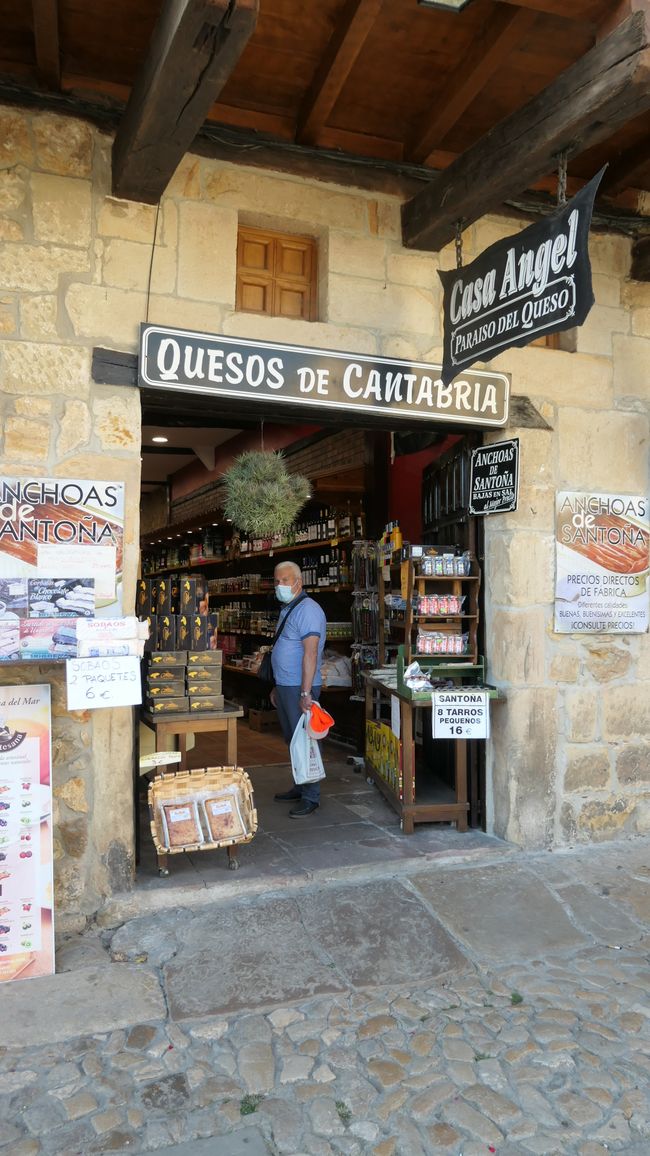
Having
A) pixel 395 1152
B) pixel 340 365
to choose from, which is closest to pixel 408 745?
pixel 340 365

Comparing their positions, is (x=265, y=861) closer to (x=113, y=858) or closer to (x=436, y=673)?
(x=113, y=858)

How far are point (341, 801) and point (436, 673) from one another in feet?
4.28

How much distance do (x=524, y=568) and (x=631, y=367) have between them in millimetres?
1604

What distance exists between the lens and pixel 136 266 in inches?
160

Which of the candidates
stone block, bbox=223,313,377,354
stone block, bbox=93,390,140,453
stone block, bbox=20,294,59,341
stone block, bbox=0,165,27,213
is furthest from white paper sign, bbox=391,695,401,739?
stone block, bbox=0,165,27,213

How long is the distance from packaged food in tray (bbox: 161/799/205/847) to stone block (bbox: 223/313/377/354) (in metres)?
2.58

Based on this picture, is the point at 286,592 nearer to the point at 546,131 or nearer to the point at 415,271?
the point at 415,271

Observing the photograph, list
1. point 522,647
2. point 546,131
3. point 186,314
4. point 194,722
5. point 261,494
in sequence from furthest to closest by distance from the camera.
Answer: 1. point 261,494
2. point 522,647
3. point 194,722
4. point 186,314
5. point 546,131

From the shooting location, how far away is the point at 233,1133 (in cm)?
244

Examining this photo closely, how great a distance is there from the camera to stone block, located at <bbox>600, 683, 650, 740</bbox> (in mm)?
5020

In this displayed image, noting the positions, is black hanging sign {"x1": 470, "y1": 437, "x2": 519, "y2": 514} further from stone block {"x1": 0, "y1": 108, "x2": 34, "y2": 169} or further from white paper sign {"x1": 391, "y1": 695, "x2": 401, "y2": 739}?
stone block {"x1": 0, "y1": 108, "x2": 34, "y2": 169}

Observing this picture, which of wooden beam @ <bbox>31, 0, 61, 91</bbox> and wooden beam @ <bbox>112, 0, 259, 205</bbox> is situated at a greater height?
wooden beam @ <bbox>31, 0, 61, 91</bbox>

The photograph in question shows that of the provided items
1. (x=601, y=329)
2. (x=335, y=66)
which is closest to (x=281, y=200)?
(x=335, y=66)

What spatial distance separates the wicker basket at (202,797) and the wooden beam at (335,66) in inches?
141
